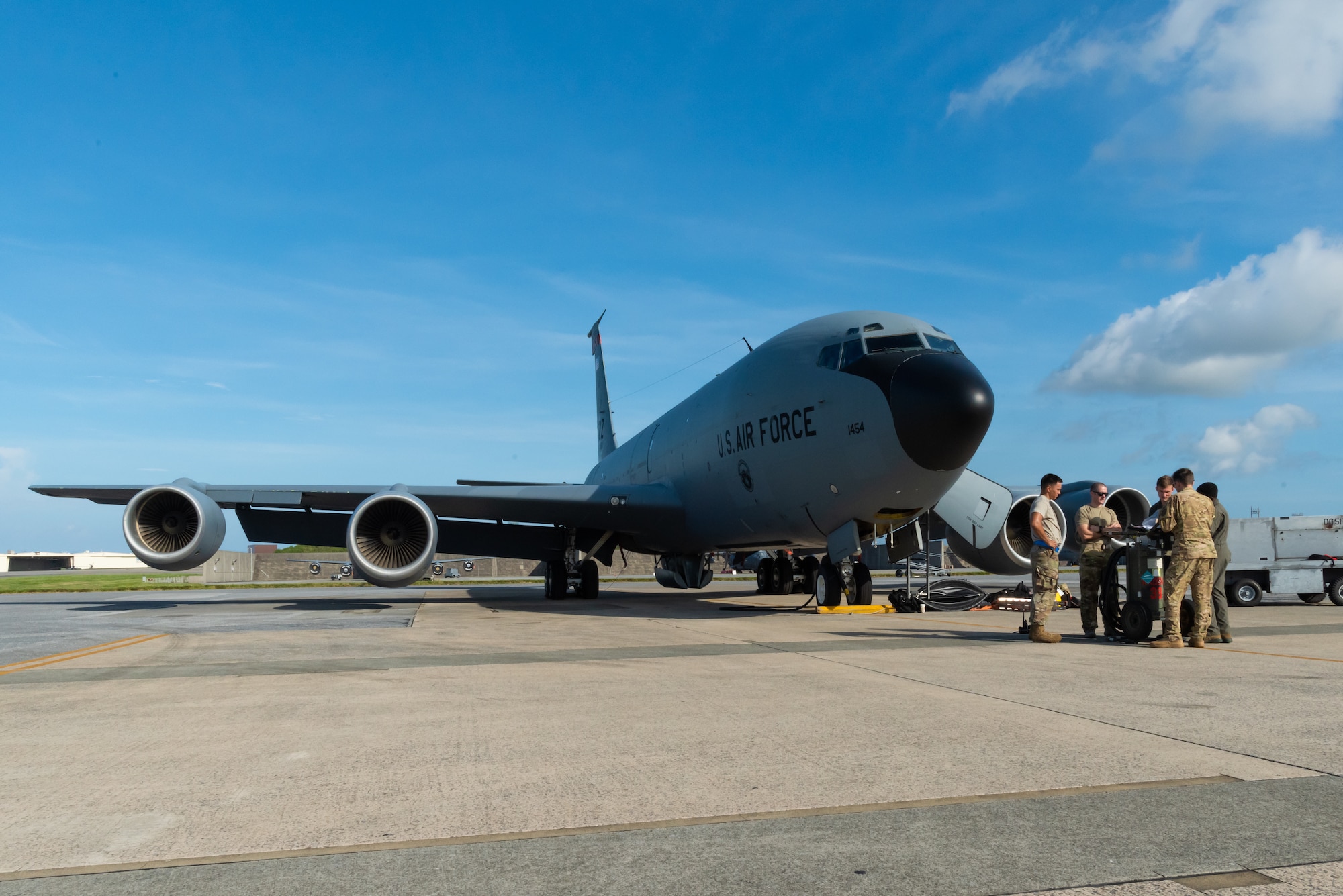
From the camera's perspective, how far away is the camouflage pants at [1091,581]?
34.9ft

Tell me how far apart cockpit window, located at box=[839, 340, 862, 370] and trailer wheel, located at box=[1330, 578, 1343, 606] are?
536 inches

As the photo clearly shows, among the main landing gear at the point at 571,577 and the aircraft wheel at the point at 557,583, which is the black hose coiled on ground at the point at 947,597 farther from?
the aircraft wheel at the point at 557,583

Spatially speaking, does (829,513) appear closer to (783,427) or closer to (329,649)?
(783,427)

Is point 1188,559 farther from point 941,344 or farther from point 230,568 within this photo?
point 230,568

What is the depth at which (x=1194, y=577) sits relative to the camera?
948 cm

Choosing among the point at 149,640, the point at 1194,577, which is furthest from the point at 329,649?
the point at 1194,577

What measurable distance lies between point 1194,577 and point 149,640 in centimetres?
1236

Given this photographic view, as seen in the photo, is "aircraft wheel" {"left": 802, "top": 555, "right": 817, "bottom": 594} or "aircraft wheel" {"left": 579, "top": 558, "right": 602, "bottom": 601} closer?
"aircraft wheel" {"left": 802, "top": 555, "right": 817, "bottom": 594}

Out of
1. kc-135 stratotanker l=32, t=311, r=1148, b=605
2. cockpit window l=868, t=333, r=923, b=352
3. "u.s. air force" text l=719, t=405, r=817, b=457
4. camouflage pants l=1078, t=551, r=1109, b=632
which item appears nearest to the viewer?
camouflage pants l=1078, t=551, r=1109, b=632

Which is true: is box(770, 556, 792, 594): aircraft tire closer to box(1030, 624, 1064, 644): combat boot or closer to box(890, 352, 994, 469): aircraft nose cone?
box(890, 352, 994, 469): aircraft nose cone

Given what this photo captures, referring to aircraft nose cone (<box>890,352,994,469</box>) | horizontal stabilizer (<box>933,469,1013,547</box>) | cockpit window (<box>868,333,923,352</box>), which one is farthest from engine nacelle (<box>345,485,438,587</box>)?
horizontal stabilizer (<box>933,469,1013,547</box>)

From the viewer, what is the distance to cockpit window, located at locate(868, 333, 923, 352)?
43.4 ft

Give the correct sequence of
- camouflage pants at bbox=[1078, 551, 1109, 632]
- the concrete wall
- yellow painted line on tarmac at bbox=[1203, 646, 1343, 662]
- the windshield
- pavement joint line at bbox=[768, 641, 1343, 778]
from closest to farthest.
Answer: pavement joint line at bbox=[768, 641, 1343, 778], yellow painted line on tarmac at bbox=[1203, 646, 1343, 662], camouflage pants at bbox=[1078, 551, 1109, 632], the windshield, the concrete wall

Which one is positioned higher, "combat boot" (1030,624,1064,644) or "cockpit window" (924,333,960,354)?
"cockpit window" (924,333,960,354)
